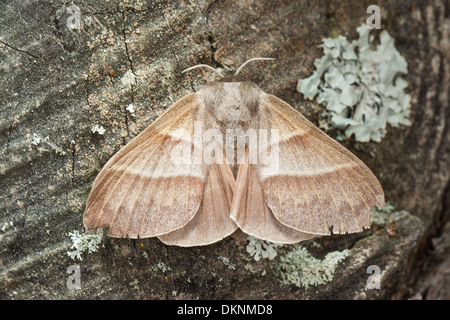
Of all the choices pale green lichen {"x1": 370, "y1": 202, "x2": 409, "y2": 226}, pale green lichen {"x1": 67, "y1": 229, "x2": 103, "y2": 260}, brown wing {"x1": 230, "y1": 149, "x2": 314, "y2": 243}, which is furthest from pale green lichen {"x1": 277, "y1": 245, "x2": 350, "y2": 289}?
pale green lichen {"x1": 67, "y1": 229, "x2": 103, "y2": 260}

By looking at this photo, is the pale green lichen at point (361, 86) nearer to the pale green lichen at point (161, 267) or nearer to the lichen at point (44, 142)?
the pale green lichen at point (161, 267)

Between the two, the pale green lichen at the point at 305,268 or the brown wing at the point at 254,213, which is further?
the pale green lichen at the point at 305,268

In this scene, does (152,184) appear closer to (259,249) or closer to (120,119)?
(120,119)

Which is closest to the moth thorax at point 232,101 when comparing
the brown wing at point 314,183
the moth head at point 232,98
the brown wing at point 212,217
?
the moth head at point 232,98

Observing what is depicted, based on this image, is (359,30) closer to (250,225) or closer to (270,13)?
(270,13)

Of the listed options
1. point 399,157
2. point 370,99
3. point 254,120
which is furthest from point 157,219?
point 399,157

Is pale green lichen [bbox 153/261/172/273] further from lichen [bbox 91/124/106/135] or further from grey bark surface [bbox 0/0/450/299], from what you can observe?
lichen [bbox 91/124/106/135]

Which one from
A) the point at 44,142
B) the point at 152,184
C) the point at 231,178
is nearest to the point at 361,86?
the point at 231,178
